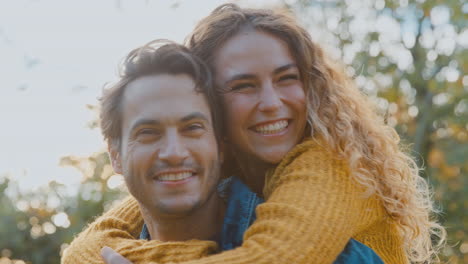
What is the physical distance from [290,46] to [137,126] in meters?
0.83

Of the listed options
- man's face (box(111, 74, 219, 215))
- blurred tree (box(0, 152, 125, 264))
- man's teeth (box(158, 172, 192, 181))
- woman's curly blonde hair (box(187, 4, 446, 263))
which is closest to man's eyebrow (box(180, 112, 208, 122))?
man's face (box(111, 74, 219, 215))

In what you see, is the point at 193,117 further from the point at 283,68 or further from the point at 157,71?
the point at 283,68

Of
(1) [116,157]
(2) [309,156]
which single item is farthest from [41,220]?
(2) [309,156]

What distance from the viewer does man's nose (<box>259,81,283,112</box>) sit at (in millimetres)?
2736

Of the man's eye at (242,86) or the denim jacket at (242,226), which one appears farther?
the man's eye at (242,86)

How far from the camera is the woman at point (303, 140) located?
2.46m

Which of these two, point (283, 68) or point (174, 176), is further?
point (283, 68)

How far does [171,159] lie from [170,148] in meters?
0.05

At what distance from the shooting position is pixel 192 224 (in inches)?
106

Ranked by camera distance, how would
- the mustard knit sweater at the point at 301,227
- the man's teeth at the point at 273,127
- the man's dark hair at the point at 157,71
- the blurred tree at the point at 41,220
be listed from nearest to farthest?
1. the mustard knit sweater at the point at 301,227
2. the man's dark hair at the point at 157,71
3. the man's teeth at the point at 273,127
4. the blurred tree at the point at 41,220

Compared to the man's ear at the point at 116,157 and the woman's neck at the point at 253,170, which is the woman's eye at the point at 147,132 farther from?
the woman's neck at the point at 253,170

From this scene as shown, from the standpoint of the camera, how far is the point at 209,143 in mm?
2613

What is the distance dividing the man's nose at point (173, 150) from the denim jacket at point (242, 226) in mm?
360

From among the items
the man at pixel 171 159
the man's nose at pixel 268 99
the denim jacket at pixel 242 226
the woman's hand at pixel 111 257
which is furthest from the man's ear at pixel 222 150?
the woman's hand at pixel 111 257
